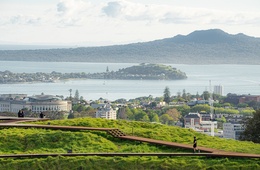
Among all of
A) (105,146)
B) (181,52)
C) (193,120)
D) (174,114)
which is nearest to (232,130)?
(193,120)

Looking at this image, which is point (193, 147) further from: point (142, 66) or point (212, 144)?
point (142, 66)

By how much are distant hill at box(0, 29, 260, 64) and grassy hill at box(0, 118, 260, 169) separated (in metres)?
165

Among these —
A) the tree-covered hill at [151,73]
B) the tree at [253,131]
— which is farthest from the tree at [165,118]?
the tree-covered hill at [151,73]

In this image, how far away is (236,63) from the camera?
184000mm

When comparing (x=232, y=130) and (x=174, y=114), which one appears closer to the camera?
(x=232, y=130)

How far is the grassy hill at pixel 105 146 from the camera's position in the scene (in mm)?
12000

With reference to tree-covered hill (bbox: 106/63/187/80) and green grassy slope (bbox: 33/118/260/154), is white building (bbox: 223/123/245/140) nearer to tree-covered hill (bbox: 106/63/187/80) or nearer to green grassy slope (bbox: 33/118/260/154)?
green grassy slope (bbox: 33/118/260/154)

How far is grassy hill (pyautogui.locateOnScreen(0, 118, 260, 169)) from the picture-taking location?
39.4ft

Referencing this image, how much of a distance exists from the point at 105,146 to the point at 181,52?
173 meters

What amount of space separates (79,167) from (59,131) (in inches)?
74.5

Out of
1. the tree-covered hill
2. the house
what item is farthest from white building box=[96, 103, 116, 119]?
the tree-covered hill

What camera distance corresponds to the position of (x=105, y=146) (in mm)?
13266

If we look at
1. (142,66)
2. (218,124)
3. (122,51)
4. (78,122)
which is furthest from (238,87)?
(78,122)

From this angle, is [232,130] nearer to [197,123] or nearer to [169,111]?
[197,123]
